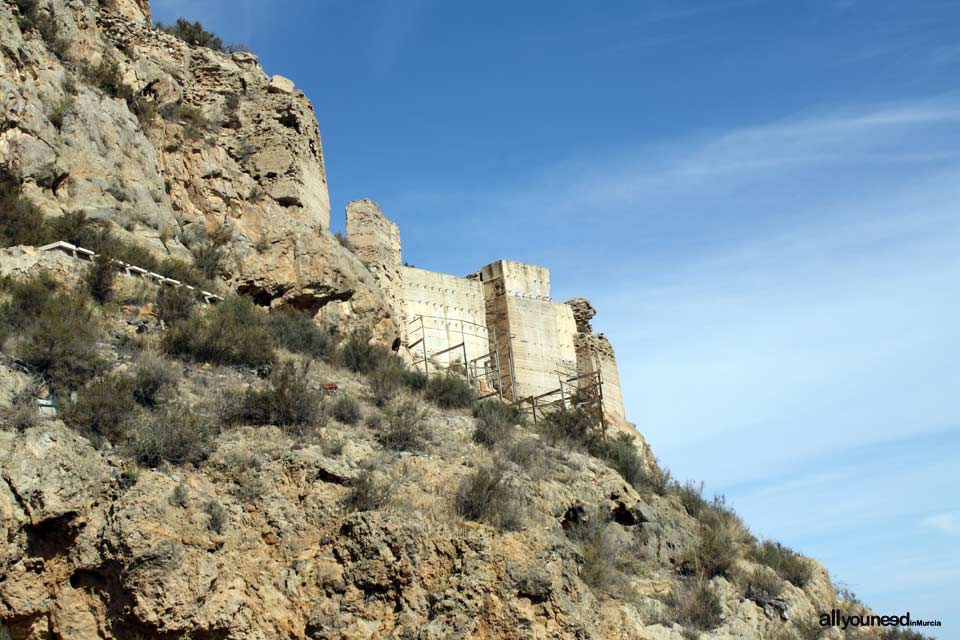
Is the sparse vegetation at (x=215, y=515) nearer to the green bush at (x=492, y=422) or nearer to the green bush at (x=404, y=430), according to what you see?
the green bush at (x=404, y=430)

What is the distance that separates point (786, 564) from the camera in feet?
45.5

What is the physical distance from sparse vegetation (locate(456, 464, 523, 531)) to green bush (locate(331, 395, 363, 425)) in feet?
5.81

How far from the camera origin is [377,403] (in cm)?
1294

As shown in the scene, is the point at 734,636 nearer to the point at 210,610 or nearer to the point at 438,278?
the point at 210,610

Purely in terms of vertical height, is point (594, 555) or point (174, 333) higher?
point (174, 333)

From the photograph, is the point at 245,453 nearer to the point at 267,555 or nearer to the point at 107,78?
the point at 267,555

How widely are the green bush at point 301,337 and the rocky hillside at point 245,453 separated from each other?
4 centimetres

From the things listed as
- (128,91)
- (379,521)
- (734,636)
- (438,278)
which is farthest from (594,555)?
(438,278)

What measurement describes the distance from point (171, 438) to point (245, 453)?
2.45 feet

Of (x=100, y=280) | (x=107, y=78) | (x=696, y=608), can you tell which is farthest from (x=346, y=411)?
(x=107, y=78)

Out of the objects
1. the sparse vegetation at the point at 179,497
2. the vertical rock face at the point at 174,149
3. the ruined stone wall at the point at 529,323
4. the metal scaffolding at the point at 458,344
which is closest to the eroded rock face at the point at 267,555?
the sparse vegetation at the point at 179,497

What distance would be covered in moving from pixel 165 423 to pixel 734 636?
632 cm

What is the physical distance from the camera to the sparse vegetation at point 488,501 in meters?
10.2

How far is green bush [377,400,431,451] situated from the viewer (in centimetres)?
1155
